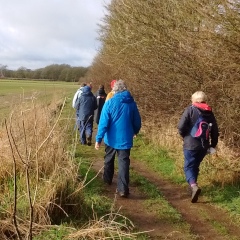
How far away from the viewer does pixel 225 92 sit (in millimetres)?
6766

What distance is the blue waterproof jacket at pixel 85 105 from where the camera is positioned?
1138 centimetres

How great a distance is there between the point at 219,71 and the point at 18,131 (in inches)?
146

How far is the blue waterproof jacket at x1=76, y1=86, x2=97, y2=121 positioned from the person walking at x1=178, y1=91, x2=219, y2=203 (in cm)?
548

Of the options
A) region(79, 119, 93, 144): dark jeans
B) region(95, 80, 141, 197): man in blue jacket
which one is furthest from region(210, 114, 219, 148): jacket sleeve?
region(79, 119, 93, 144): dark jeans

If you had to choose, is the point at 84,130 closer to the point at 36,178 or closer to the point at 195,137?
the point at 195,137

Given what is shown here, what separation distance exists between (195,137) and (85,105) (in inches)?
226

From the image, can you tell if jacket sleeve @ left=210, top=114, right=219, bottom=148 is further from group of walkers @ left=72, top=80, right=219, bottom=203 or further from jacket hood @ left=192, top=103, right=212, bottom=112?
jacket hood @ left=192, top=103, right=212, bottom=112

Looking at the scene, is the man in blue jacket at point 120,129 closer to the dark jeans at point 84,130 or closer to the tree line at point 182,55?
the tree line at point 182,55

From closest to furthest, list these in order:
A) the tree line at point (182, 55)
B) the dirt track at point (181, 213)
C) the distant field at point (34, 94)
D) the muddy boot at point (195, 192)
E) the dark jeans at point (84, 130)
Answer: the dirt track at point (181, 213), the tree line at point (182, 55), the muddy boot at point (195, 192), the distant field at point (34, 94), the dark jeans at point (84, 130)

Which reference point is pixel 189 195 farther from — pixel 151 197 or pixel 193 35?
pixel 193 35

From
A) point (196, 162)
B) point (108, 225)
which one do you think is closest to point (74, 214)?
point (108, 225)

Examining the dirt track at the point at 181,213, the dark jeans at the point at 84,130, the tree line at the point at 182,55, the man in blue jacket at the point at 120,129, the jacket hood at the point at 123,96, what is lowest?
the dirt track at the point at 181,213

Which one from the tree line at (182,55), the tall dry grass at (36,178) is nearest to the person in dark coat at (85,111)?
the tree line at (182,55)

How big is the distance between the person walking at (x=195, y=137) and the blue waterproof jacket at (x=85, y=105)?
5.48 meters
